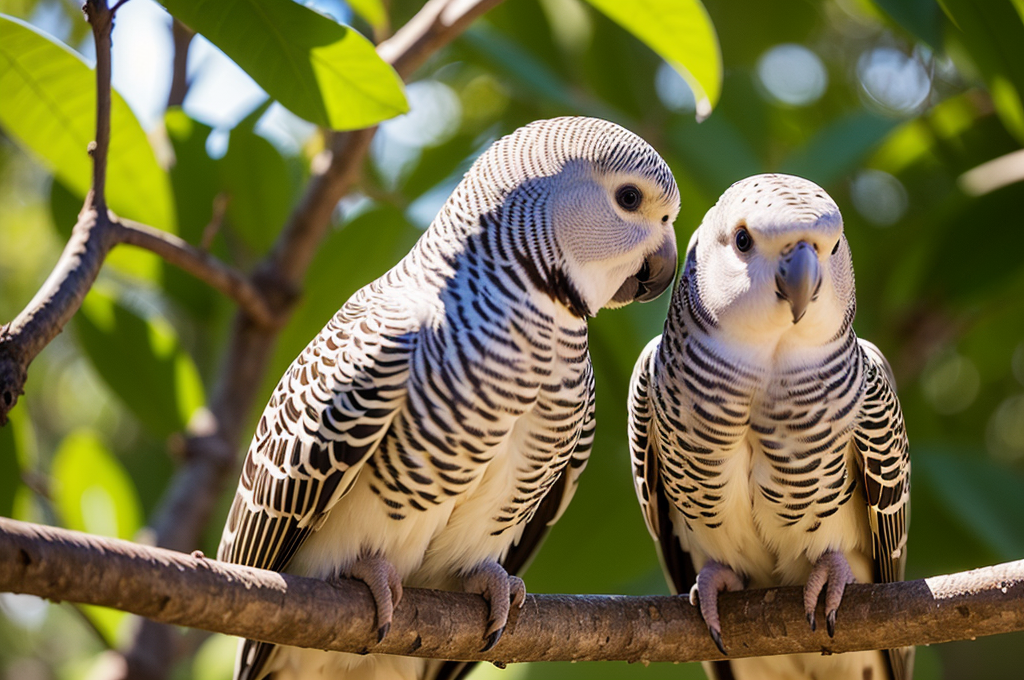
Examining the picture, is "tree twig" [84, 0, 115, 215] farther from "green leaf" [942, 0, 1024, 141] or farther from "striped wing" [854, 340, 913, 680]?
"green leaf" [942, 0, 1024, 141]

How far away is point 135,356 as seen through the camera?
303cm

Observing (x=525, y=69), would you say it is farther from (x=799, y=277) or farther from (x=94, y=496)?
(x=94, y=496)

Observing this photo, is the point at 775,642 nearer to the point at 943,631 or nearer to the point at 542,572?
the point at 943,631

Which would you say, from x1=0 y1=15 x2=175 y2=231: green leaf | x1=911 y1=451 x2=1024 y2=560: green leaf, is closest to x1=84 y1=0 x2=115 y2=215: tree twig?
x1=0 y1=15 x2=175 y2=231: green leaf

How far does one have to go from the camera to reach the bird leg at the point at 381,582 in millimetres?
1722

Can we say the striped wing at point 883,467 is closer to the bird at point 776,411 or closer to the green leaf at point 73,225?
the bird at point 776,411

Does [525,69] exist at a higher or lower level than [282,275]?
higher

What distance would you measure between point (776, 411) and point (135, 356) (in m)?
2.14

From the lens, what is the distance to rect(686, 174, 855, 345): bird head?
173 centimetres

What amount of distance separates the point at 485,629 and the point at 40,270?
379 centimetres

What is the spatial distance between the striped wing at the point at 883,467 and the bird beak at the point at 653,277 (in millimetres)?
479

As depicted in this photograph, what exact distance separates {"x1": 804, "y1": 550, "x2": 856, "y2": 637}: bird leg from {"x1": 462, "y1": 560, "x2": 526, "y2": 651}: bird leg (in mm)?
602

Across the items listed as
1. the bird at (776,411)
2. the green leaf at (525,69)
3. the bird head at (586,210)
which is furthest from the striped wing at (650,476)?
the green leaf at (525,69)

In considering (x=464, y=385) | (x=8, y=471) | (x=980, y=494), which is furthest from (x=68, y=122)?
(x=980, y=494)
